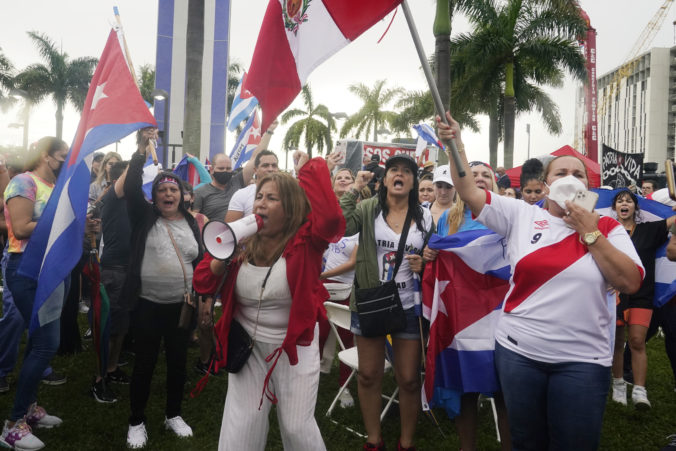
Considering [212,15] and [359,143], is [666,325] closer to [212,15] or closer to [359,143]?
[359,143]

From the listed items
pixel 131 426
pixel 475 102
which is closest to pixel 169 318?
pixel 131 426

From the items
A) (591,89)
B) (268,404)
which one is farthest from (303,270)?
(591,89)

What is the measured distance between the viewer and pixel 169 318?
3.95m

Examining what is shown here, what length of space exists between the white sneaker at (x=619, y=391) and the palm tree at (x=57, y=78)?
161 feet

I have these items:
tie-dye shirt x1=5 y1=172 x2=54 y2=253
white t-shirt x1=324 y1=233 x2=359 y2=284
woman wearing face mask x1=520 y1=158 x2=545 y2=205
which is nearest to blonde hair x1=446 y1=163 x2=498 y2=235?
woman wearing face mask x1=520 y1=158 x2=545 y2=205

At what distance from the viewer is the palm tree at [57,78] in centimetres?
4550

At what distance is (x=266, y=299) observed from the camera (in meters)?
2.68

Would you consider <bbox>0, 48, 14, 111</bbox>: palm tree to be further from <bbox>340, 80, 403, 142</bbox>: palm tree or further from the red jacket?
the red jacket

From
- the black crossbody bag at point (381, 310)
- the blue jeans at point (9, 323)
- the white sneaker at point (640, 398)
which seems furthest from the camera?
the white sneaker at point (640, 398)

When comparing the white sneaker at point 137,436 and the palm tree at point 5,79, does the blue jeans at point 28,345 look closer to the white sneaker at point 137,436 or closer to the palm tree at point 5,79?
the white sneaker at point 137,436

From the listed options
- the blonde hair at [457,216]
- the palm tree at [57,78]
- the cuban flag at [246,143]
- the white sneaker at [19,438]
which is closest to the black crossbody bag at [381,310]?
the blonde hair at [457,216]

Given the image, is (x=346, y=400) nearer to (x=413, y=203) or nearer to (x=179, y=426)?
(x=179, y=426)

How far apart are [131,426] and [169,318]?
32.5 inches

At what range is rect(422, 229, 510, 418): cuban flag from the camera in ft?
11.0
